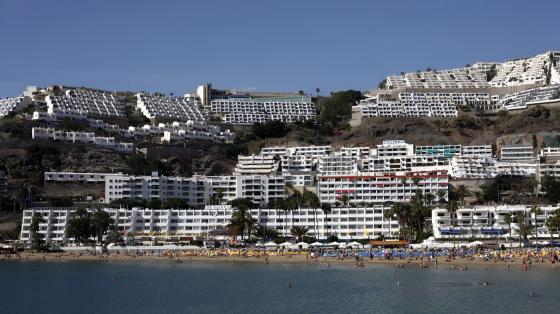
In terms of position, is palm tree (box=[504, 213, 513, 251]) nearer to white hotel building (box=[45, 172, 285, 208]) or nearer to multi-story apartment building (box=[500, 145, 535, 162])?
white hotel building (box=[45, 172, 285, 208])

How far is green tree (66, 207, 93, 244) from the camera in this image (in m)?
102

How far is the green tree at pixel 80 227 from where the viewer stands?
102 metres

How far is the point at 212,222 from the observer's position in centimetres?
11225

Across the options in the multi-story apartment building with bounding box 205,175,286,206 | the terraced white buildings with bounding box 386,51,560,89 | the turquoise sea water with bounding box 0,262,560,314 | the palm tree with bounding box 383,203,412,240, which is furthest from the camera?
the terraced white buildings with bounding box 386,51,560,89

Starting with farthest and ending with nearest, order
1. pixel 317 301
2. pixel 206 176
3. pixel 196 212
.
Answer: pixel 206 176 → pixel 196 212 → pixel 317 301

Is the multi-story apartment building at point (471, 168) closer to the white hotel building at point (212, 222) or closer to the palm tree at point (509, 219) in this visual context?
the white hotel building at point (212, 222)

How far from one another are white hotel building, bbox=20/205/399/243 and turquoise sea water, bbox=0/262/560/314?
887 inches

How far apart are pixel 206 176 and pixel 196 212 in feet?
62.7

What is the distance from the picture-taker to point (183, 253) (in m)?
98.2

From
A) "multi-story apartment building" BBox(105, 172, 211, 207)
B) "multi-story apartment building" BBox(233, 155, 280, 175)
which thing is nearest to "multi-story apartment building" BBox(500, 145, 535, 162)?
"multi-story apartment building" BBox(233, 155, 280, 175)

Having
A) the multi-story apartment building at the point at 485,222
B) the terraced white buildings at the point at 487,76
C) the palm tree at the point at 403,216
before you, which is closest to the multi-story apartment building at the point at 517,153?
the multi-story apartment building at the point at 485,222

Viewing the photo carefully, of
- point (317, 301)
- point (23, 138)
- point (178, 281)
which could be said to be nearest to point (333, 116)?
point (23, 138)

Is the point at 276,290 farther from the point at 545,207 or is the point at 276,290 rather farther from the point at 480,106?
the point at 480,106

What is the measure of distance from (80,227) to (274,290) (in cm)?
4120
